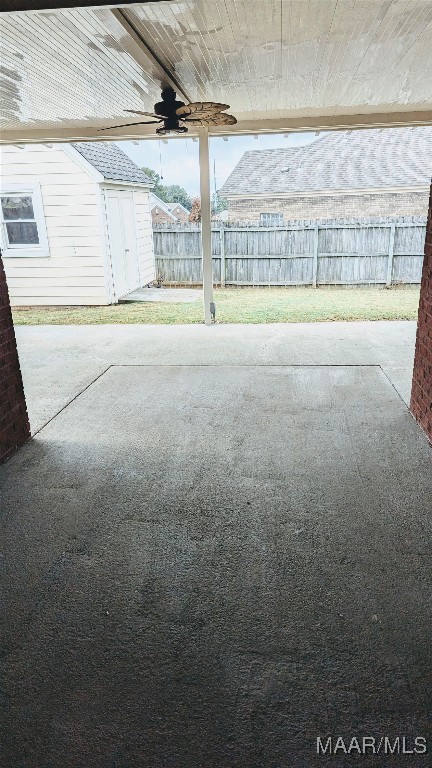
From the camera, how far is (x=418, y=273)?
35.3ft

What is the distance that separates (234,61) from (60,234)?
5.80 metres

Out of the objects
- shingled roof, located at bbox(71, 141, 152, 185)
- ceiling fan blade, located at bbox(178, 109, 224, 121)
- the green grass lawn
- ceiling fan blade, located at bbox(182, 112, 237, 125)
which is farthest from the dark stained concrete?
shingled roof, located at bbox(71, 141, 152, 185)

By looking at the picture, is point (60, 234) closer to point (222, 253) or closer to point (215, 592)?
point (222, 253)

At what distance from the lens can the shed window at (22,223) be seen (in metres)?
8.82

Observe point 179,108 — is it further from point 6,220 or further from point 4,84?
point 6,220

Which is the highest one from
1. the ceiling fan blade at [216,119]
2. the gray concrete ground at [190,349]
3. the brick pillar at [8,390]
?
the ceiling fan blade at [216,119]

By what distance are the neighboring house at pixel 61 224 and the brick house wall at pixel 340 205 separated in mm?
7064

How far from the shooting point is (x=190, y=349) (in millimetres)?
5914

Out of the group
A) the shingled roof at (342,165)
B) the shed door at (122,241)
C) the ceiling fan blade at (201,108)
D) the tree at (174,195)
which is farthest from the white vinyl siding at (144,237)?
the tree at (174,195)

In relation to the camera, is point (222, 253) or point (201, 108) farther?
point (222, 253)

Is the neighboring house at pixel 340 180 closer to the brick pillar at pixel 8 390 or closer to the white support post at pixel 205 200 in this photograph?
the white support post at pixel 205 200

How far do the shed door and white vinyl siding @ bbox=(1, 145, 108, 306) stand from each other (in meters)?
0.46

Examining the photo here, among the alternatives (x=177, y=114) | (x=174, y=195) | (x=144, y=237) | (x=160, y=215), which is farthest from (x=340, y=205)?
(x=174, y=195)

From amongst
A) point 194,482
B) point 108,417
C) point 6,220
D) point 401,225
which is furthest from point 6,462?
point 401,225
